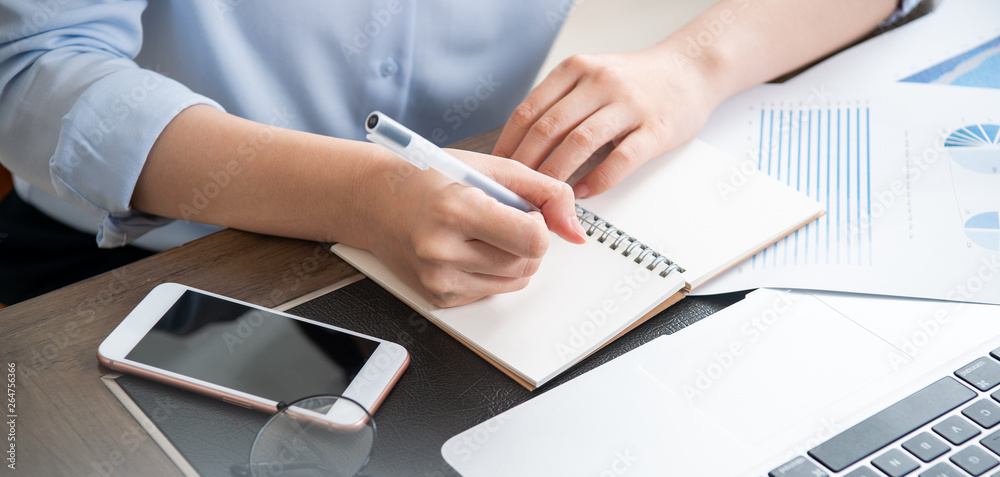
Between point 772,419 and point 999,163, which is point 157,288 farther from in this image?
point 999,163

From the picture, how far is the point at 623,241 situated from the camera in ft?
2.12

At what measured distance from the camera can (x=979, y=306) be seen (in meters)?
0.58

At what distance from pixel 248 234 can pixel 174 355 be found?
6.3 inches

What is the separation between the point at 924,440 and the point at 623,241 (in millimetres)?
274

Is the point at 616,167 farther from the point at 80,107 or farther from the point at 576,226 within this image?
the point at 80,107

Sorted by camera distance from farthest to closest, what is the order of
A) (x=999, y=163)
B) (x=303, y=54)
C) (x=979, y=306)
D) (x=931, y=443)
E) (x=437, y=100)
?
(x=437, y=100), (x=303, y=54), (x=999, y=163), (x=979, y=306), (x=931, y=443)

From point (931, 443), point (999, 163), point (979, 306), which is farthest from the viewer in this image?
point (999, 163)

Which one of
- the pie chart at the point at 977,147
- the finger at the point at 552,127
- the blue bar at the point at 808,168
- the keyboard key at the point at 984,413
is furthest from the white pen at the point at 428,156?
the pie chart at the point at 977,147

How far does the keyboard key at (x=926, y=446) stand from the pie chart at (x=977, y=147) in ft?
1.20

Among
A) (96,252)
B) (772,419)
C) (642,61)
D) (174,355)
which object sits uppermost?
(642,61)

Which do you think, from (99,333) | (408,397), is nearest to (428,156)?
(408,397)

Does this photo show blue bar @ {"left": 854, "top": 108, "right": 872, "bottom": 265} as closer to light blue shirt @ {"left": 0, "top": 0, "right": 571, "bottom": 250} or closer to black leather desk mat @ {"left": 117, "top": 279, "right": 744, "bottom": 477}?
black leather desk mat @ {"left": 117, "top": 279, "right": 744, "bottom": 477}

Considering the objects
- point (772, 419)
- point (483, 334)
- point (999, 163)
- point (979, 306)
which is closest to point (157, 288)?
point (483, 334)

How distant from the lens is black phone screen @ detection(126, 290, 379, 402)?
521mm
